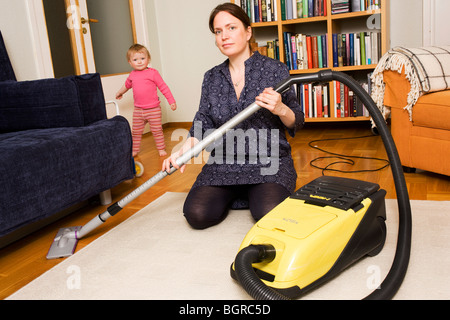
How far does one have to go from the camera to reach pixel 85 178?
5.42 ft

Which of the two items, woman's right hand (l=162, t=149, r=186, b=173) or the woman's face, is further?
the woman's face

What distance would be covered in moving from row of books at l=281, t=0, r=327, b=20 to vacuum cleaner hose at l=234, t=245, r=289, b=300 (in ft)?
7.66

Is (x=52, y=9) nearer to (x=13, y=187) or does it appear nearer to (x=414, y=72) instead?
(x=13, y=187)

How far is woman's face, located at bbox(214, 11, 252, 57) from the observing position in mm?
1458

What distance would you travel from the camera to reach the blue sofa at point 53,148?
1.40 m

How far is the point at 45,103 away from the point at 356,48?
2055 mm

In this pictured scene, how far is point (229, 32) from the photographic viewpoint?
146 centimetres

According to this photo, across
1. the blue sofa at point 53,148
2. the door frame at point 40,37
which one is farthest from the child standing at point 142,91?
the blue sofa at point 53,148

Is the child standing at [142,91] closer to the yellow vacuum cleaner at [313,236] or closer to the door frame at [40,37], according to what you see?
the door frame at [40,37]

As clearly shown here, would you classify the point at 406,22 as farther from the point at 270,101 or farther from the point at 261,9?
the point at 270,101

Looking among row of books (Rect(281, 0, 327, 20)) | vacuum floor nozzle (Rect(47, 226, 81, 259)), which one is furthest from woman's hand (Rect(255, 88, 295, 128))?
row of books (Rect(281, 0, 327, 20))

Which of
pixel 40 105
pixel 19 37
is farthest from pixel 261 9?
pixel 40 105

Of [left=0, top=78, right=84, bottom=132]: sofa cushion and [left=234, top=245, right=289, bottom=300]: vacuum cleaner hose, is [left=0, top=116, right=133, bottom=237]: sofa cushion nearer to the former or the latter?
[left=0, top=78, right=84, bottom=132]: sofa cushion

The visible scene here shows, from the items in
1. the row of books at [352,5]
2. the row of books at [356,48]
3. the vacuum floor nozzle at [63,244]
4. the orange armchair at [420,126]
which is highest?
the row of books at [352,5]
